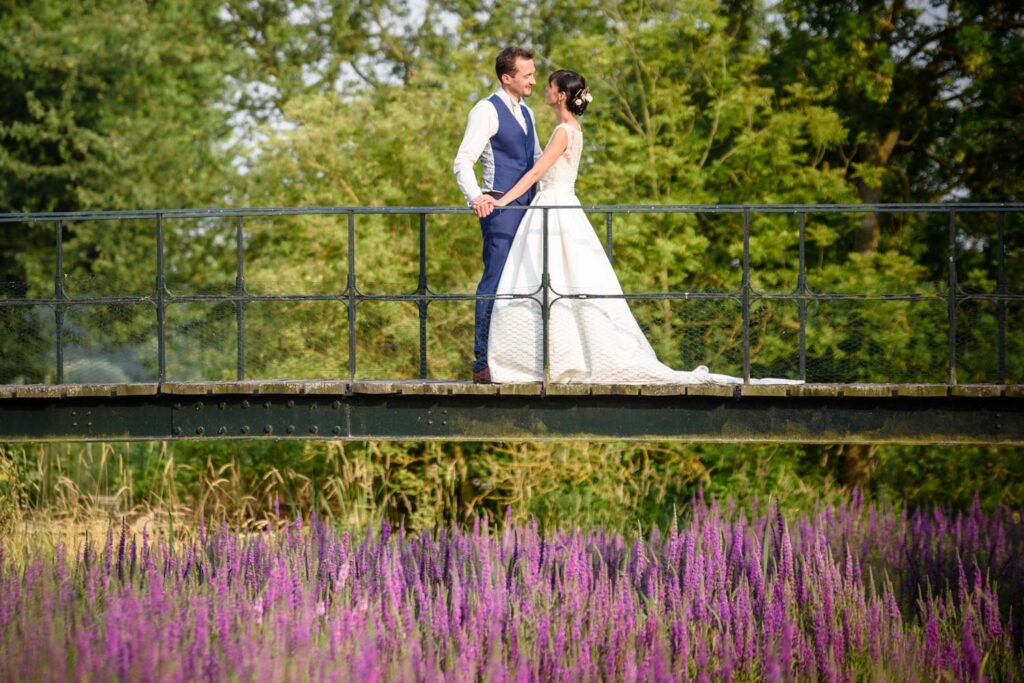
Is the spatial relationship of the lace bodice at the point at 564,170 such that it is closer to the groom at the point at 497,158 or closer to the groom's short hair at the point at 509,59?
the groom at the point at 497,158

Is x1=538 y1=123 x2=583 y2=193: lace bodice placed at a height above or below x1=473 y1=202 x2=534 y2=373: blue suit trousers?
above

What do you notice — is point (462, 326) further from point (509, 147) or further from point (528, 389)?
point (528, 389)

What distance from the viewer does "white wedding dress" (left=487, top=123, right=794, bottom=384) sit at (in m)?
7.69

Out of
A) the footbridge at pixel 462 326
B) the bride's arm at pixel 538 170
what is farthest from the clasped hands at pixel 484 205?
the footbridge at pixel 462 326

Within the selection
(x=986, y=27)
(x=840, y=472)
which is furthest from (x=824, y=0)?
(x=840, y=472)

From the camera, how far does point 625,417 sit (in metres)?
7.44

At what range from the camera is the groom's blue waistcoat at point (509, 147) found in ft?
25.2

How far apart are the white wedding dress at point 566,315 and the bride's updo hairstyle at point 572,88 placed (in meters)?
0.13

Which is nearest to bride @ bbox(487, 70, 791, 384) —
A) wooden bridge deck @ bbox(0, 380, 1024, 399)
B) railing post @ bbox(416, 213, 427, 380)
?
wooden bridge deck @ bbox(0, 380, 1024, 399)

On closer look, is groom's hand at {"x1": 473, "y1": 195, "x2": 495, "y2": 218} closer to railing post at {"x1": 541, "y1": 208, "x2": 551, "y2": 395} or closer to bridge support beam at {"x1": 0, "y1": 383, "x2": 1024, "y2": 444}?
railing post at {"x1": 541, "y1": 208, "x2": 551, "y2": 395}

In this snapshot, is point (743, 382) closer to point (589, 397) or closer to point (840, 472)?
point (589, 397)

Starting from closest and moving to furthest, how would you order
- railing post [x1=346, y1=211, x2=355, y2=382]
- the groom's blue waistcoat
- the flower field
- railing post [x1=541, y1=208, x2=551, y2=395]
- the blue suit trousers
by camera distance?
the flower field, railing post [x1=541, y1=208, x2=551, y2=395], railing post [x1=346, y1=211, x2=355, y2=382], the groom's blue waistcoat, the blue suit trousers

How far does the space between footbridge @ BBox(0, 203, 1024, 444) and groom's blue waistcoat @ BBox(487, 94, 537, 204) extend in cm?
37

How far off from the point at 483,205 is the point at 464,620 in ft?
7.63
